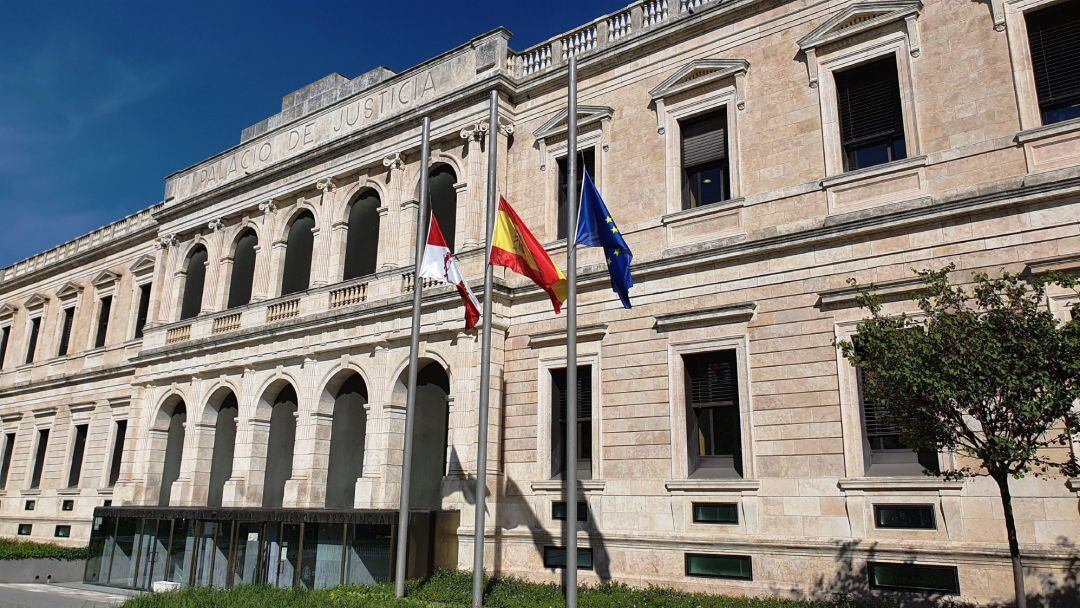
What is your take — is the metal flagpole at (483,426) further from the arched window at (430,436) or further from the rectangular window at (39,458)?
the rectangular window at (39,458)

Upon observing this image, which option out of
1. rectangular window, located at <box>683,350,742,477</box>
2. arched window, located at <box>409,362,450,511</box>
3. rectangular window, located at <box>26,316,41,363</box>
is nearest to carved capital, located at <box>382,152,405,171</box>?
arched window, located at <box>409,362,450,511</box>

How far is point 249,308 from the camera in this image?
25.7 metres

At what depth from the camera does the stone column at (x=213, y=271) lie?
27.6m

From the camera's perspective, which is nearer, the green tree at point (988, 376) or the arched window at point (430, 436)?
the green tree at point (988, 376)

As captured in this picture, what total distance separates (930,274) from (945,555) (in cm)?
521

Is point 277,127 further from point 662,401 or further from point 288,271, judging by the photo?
point 662,401

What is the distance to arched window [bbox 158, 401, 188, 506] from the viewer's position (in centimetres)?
2761

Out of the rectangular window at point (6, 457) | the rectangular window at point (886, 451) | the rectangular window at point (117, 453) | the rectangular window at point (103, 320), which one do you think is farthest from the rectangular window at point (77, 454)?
the rectangular window at point (886, 451)

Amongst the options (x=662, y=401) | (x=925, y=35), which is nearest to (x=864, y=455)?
(x=662, y=401)

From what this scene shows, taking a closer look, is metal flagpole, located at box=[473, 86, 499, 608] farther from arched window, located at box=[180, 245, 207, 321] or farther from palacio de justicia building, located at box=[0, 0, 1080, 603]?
arched window, located at box=[180, 245, 207, 321]

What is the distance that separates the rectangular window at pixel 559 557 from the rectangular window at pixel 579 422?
1589 millimetres

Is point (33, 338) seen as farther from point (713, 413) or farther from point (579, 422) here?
point (713, 413)

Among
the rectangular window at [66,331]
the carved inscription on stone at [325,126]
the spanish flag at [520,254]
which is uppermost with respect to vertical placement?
the carved inscription on stone at [325,126]

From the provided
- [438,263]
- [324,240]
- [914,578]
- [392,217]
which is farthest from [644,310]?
[324,240]
